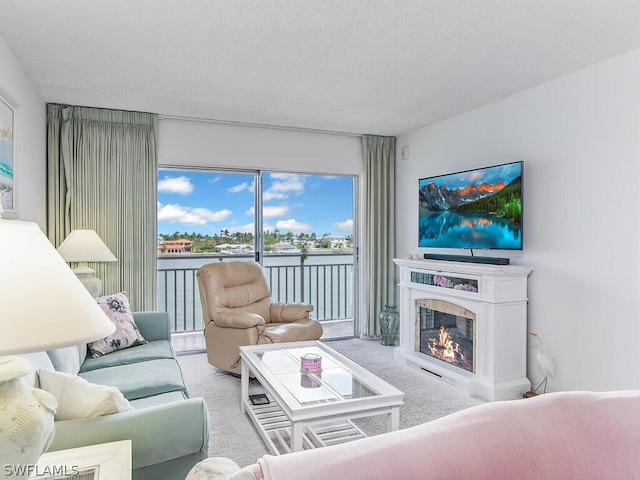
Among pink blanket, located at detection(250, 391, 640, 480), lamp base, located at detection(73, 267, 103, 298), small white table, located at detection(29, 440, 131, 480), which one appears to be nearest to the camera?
pink blanket, located at detection(250, 391, 640, 480)

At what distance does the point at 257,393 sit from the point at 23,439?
8.45 feet

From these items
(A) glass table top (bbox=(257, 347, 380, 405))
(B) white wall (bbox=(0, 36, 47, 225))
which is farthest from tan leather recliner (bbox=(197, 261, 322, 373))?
(B) white wall (bbox=(0, 36, 47, 225))

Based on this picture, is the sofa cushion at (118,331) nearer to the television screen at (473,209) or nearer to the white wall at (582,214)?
the television screen at (473,209)

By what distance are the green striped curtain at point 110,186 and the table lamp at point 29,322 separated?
3.49m

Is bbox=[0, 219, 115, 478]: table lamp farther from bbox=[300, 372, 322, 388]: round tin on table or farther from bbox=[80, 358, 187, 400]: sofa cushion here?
bbox=[300, 372, 322, 388]: round tin on table

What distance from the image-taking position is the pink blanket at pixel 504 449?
0.72 m

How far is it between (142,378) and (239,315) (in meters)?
1.19

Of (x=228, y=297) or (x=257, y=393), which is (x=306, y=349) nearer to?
(x=257, y=393)

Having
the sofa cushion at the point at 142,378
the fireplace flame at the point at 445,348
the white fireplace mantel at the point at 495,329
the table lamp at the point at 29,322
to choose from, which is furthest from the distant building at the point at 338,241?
Result: the table lamp at the point at 29,322

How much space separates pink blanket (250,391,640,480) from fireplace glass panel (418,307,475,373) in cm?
277

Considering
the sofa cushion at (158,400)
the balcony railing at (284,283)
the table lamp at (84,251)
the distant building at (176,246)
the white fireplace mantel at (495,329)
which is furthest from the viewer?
the balcony railing at (284,283)

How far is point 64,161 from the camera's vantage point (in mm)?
3932

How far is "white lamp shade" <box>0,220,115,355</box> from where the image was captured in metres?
0.75

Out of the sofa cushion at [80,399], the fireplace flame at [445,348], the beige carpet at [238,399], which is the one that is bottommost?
the beige carpet at [238,399]
